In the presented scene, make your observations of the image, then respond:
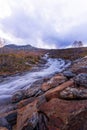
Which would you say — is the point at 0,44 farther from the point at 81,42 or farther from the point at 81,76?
the point at 81,76

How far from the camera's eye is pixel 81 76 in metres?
13.3

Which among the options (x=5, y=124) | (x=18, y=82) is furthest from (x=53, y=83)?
(x=18, y=82)

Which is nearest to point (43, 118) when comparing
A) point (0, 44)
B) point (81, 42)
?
point (0, 44)

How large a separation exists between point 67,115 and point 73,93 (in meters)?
1.94

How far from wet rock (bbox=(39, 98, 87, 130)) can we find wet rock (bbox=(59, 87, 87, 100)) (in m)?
0.53

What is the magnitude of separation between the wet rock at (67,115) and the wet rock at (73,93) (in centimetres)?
53

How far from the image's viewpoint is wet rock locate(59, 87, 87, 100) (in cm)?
1155

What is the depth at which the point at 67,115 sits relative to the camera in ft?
32.8

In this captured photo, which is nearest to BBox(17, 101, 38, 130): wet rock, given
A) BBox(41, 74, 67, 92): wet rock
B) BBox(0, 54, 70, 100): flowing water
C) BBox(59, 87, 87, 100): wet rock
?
BBox(59, 87, 87, 100): wet rock

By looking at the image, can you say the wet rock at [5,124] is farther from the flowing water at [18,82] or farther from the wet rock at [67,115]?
the flowing water at [18,82]

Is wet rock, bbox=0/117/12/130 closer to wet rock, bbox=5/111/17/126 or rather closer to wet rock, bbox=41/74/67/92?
wet rock, bbox=5/111/17/126

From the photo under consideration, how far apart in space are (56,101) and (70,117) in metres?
1.75

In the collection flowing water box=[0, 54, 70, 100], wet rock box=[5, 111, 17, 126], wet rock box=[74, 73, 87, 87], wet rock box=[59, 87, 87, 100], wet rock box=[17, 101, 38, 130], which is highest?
wet rock box=[74, 73, 87, 87]

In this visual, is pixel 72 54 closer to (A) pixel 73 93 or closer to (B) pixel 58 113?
(A) pixel 73 93
